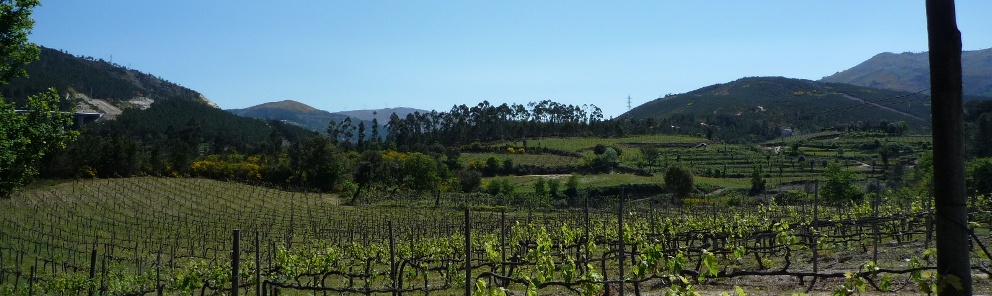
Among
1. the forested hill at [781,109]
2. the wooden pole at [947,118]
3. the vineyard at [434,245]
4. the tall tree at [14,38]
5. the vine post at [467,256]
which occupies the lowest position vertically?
the vineyard at [434,245]

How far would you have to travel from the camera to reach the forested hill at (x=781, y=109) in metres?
121

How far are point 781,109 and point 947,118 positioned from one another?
151857 millimetres

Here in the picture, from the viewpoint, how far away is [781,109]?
5571 inches

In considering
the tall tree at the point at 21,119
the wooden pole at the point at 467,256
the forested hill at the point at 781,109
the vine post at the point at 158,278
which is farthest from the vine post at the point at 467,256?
A: the forested hill at the point at 781,109

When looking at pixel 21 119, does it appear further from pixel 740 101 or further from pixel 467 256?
pixel 740 101

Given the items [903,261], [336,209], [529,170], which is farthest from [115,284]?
[529,170]

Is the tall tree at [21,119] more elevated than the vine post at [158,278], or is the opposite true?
the tall tree at [21,119]

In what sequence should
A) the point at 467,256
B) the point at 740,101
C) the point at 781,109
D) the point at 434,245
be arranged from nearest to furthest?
the point at 467,256
the point at 434,245
the point at 781,109
the point at 740,101

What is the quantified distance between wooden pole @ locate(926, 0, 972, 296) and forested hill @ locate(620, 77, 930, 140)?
322ft

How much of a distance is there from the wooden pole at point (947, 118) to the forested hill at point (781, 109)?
322 ft

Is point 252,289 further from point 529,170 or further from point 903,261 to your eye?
point 529,170

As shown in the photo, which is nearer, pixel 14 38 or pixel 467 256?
pixel 467 256

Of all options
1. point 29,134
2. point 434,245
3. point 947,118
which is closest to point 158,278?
point 29,134

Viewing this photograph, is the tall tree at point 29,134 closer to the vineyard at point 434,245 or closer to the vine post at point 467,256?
the vineyard at point 434,245
